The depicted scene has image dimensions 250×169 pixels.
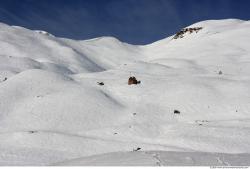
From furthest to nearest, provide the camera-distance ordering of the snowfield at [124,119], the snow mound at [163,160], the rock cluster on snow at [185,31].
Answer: the rock cluster on snow at [185,31]
the snowfield at [124,119]
the snow mound at [163,160]

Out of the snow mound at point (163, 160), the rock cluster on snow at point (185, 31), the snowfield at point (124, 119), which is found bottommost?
the snow mound at point (163, 160)

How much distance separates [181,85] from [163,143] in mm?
7677

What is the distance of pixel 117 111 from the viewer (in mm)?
18109

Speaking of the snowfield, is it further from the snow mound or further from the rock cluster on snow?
the rock cluster on snow

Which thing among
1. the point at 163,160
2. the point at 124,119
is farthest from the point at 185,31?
the point at 163,160

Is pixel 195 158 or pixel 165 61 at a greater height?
pixel 165 61

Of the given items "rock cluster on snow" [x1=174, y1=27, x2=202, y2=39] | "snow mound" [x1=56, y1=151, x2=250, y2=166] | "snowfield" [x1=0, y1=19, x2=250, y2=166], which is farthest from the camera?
"rock cluster on snow" [x1=174, y1=27, x2=202, y2=39]

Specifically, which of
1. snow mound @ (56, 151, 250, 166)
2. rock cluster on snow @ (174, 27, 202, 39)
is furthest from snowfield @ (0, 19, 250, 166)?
rock cluster on snow @ (174, 27, 202, 39)

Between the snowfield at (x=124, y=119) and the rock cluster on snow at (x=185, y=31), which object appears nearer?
the snowfield at (x=124, y=119)

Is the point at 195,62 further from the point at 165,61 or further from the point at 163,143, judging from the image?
the point at 163,143

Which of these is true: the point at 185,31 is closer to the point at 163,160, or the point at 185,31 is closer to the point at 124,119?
the point at 124,119

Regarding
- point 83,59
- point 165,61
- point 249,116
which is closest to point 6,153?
point 249,116

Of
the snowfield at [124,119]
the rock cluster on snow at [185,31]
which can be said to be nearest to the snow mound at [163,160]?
the snowfield at [124,119]

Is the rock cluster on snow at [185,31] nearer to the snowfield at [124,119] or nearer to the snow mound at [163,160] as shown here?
the snowfield at [124,119]
